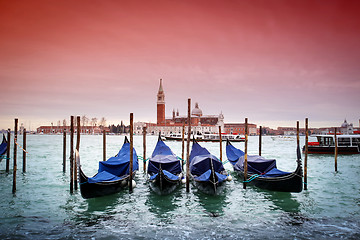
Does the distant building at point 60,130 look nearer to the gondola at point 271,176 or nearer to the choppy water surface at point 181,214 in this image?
the gondola at point 271,176

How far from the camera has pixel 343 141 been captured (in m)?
20.5

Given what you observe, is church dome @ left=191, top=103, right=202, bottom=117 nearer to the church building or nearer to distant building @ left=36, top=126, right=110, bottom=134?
the church building

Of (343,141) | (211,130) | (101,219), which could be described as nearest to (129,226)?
(101,219)

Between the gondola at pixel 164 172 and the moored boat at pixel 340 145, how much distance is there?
43.5ft

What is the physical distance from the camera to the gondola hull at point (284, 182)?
740 cm

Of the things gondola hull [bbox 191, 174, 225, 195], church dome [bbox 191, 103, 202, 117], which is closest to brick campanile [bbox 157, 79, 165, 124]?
church dome [bbox 191, 103, 202, 117]

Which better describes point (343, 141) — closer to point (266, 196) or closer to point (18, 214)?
point (266, 196)

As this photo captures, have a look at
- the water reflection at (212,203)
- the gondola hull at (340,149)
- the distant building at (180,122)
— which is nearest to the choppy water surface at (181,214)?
the water reflection at (212,203)

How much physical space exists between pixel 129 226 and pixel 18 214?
105 inches

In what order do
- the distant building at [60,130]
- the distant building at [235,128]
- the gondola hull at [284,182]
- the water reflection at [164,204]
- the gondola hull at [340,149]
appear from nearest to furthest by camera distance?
the water reflection at [164,204] → the gondola hull at [284,182] → the gondola hull at [340,149] → the distant building at [235,128] → the distant building at [60,130]

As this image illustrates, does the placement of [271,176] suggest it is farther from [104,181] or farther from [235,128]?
[235,128]

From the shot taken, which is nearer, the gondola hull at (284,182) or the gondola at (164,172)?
the gondola hull at (284,182)

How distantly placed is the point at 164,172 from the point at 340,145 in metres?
17.3

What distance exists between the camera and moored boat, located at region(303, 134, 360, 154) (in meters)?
19.9
